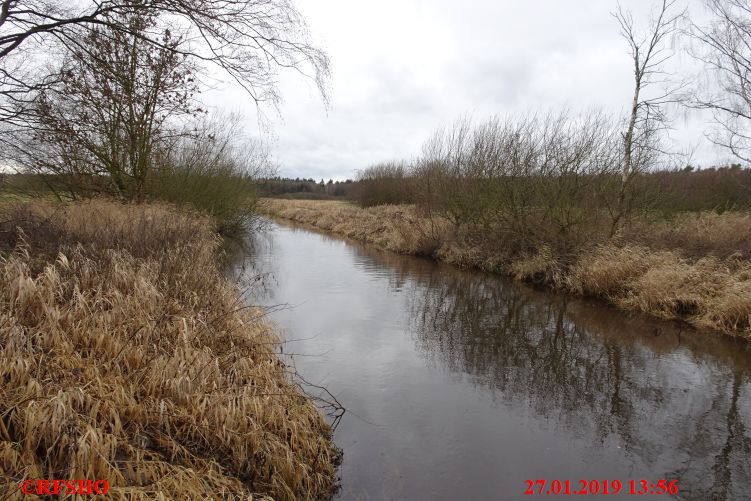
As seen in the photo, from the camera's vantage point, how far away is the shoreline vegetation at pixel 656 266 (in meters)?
8.50

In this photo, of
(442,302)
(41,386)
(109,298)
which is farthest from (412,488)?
(442,302)

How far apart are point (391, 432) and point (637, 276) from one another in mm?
8551

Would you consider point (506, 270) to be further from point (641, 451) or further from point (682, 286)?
point (641, 451)

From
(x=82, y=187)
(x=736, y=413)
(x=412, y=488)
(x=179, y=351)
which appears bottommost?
(x=412, y=488)

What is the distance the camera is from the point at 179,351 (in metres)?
4.15

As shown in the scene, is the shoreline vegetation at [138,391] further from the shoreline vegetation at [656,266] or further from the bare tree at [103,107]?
the shoreline vegetation at [656,266]

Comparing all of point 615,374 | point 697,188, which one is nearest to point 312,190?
point 697,188
